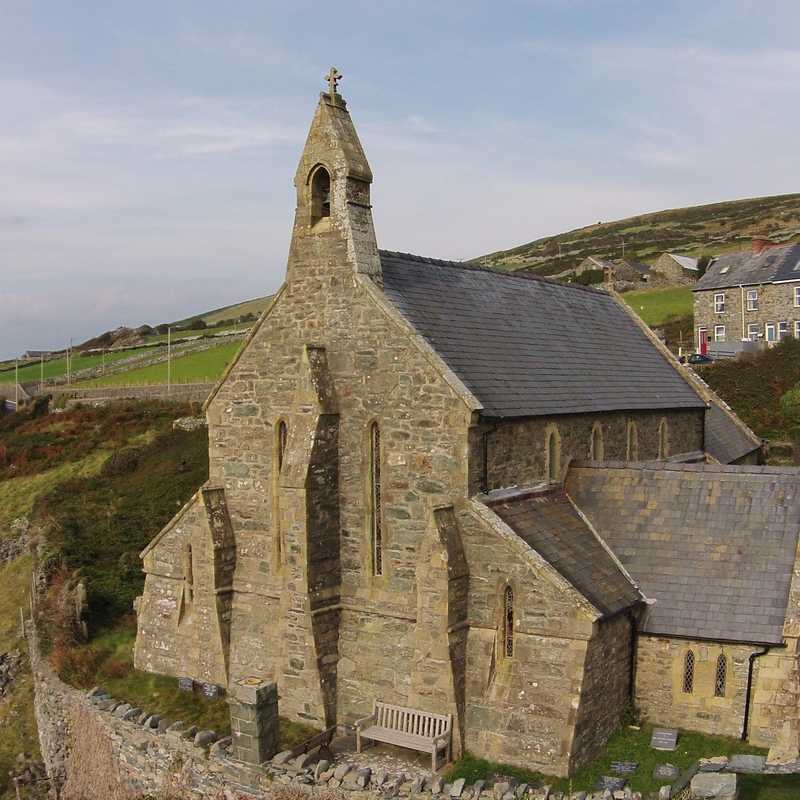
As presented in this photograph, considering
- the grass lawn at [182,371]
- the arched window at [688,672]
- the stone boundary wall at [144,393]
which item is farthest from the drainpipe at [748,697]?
the grass lawn at [182,371]

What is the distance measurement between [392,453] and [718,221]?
131m

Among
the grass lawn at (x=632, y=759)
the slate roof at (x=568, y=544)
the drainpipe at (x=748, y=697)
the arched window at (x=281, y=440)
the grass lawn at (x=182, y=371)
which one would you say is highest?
the grass lawn at (x=182, y=371)

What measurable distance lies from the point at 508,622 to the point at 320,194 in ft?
32.9

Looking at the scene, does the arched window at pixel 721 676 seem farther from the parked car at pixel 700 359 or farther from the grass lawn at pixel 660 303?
the grass lawn at pixel 660 303

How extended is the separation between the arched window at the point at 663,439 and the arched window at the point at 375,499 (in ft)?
36.2

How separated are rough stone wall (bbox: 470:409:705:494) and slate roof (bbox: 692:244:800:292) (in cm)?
3275

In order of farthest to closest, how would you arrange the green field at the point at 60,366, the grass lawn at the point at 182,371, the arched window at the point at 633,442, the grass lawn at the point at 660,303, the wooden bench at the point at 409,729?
the green field at the point at 60,366 → the grass lawn at the point at 660,303 → the grass lawn at the point at 182,371 → the arched window at the point at 633,442 → the wooden bench at the point at 409,729

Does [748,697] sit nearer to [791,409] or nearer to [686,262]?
[791,409]

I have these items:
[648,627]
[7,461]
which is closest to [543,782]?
[648,627]

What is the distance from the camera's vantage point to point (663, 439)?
83.5 ft

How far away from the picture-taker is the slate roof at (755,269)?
2143 inches

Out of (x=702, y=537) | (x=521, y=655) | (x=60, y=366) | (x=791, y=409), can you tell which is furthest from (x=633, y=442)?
(x=60, y=366)

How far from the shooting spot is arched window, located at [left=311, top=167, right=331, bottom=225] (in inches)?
742

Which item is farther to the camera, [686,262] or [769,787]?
[686,262]
